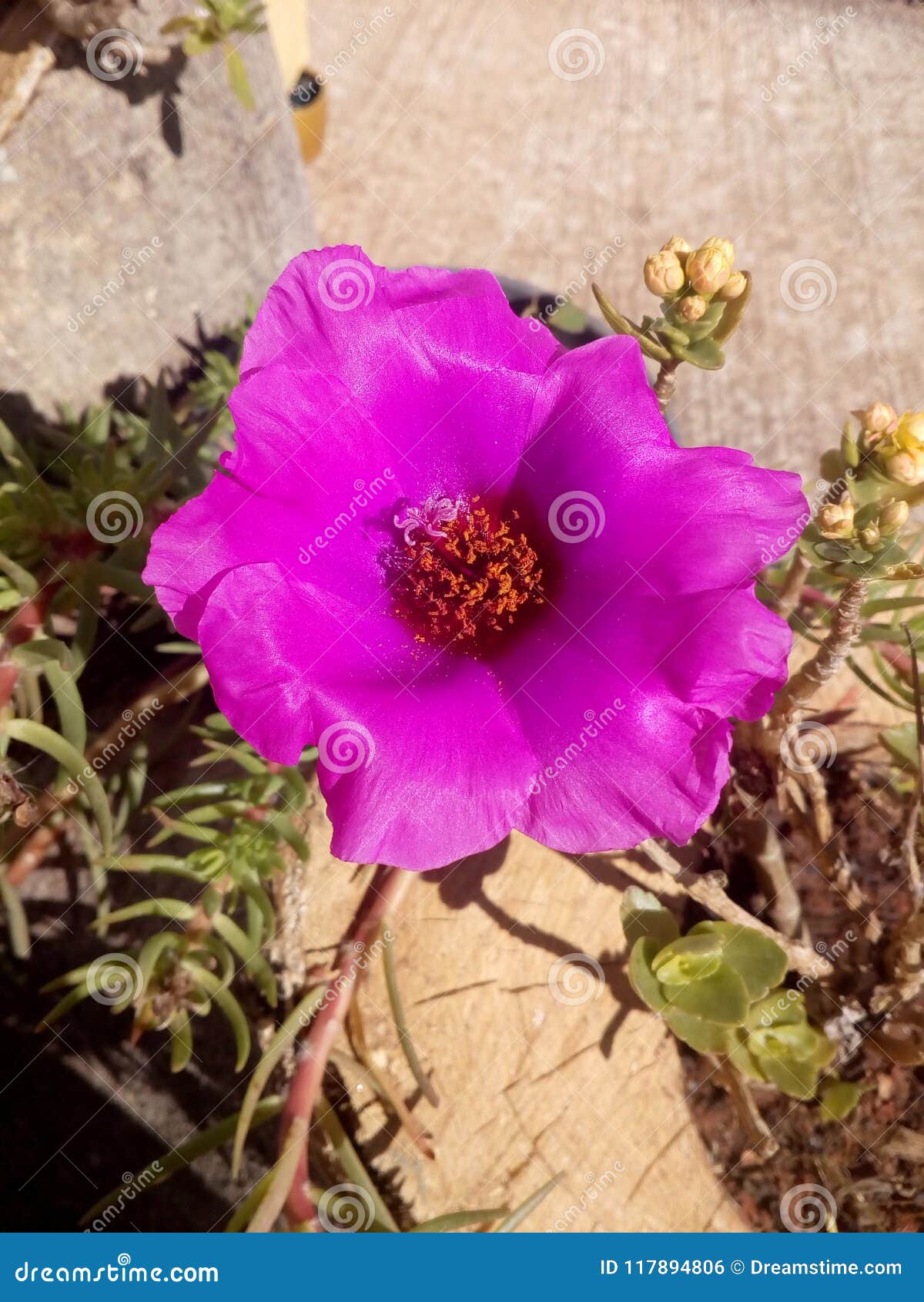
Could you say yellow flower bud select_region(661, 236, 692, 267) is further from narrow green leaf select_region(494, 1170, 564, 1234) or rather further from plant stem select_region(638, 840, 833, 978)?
narrow green leaf select_region(494, 1170, 564, 1234)

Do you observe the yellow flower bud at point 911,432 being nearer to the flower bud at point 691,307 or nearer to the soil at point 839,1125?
the flower bud at point 691,307

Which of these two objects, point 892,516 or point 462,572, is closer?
point 892,516

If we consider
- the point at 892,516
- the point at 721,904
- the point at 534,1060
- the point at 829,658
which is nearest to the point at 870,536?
the point at 892,516

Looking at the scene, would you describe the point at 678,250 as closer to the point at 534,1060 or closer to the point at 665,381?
the point at 665,381

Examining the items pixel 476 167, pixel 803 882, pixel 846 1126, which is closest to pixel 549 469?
pixel 803 882

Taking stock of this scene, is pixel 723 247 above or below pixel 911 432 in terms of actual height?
above

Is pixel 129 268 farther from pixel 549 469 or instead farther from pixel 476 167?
pixel 476 167

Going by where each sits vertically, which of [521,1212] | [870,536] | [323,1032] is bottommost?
[521,1212]
